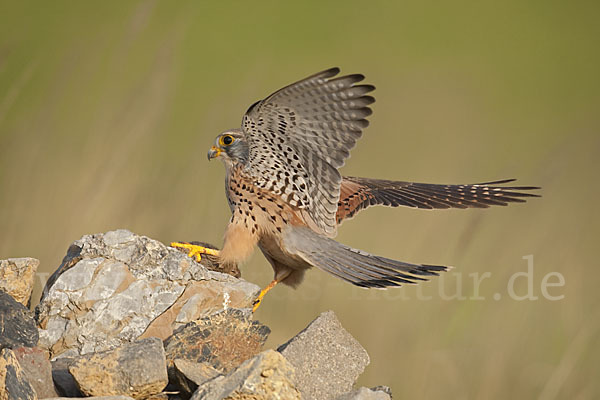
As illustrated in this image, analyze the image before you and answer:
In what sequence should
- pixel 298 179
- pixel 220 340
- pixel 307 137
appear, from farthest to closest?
pixel 298 179
pixel 307 137
pixel 220 340

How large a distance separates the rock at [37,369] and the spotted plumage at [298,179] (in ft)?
5.28

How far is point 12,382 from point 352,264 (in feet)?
6.62

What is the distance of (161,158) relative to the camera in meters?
7.39

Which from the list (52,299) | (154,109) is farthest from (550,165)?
(52,299)

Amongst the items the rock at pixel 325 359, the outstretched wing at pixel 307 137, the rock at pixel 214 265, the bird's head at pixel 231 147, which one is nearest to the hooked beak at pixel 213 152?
the bird's head at pixel 231 147

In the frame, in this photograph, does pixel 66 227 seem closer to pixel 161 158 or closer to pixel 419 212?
pixel 161 158

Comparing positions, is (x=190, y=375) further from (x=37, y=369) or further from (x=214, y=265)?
(x=214, y=265)

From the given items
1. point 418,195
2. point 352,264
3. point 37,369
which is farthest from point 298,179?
point 37,369

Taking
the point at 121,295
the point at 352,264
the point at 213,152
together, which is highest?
the point at 213,152

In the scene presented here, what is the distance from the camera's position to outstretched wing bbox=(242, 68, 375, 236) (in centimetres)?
436

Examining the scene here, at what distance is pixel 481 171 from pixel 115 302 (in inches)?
238

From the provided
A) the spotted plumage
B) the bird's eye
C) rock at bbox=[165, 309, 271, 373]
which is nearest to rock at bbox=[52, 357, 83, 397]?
rock at bbox=[165, 309, 271, 373]

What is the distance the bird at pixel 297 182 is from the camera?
4.33 meters

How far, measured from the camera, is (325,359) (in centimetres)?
349
